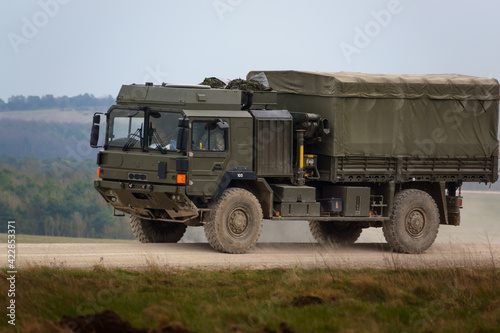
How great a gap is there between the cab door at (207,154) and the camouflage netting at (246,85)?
205 centimetres

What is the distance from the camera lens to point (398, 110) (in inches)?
941

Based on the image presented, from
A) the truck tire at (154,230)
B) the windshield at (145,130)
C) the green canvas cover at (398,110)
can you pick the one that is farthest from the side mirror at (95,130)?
the green canvas cover at (398,110)

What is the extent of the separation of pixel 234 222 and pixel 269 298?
5968mm

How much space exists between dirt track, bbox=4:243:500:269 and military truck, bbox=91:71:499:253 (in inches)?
27.4

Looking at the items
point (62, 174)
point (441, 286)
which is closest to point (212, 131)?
point (441, 286)

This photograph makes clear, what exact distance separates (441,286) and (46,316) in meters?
7.00

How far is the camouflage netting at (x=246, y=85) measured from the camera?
917 inches

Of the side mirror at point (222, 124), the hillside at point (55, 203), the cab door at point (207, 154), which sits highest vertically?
the side mirror at point (222, 124)

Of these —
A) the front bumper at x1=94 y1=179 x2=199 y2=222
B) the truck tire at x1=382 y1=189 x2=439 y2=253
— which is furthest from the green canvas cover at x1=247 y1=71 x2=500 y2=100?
the front bumper at x1=94 y1=179 x2=199 y2=222

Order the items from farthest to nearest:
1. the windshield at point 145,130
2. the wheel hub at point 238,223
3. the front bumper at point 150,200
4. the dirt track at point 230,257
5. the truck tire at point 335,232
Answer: the truck tire at point 335,232 → the wheel hub at point 238,223 → the windshield at point 145,130 → the front bumper at point 150,200 → the dirt track at point 230,257

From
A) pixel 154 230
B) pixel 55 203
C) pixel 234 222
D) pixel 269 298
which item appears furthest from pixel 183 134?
pixel 55 203

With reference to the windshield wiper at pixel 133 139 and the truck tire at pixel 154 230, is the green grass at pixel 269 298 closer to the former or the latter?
the windshield wiper at pixel 133 139

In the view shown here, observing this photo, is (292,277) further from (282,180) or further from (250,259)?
(282,180)

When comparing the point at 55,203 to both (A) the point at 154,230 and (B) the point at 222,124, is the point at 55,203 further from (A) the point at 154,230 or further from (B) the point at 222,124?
(B) the point at 222,124
